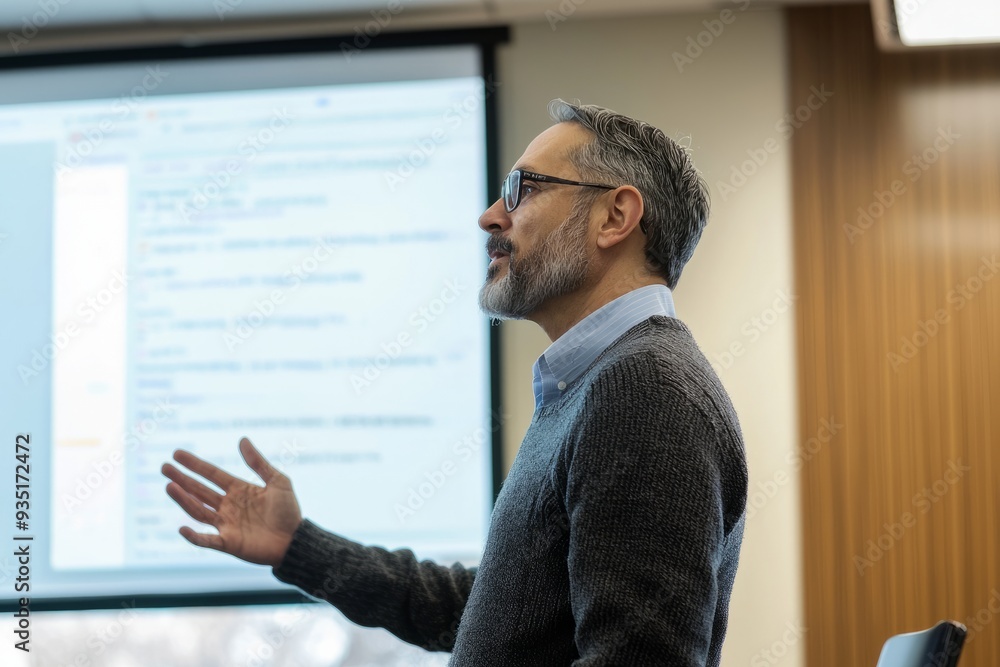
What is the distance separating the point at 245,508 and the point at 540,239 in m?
0.74

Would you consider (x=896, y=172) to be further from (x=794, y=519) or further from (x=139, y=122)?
(x=139, y=122)

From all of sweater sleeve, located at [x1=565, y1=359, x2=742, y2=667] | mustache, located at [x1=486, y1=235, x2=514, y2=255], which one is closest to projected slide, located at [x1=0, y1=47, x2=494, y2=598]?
mustache, located at [x1=486, y1=235, x2=514, y2=255]

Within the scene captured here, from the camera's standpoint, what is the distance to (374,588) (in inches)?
59.0

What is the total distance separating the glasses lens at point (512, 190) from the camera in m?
1.38

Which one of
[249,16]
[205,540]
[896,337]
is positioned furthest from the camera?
[249,16]

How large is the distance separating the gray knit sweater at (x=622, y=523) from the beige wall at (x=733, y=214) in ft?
4.78

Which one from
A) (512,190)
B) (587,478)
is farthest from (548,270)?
(587,478)

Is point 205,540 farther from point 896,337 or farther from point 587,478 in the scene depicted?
point 896,337

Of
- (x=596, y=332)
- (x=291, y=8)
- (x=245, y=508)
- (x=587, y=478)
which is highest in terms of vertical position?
(x=291, y=8)

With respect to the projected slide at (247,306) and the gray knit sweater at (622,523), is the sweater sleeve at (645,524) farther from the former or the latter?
the projected slide at (247,306)

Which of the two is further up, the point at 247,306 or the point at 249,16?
the point at 249,16

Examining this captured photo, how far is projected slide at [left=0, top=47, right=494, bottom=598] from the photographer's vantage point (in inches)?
105

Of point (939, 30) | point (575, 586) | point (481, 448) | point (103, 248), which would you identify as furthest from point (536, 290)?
point (103, 248)

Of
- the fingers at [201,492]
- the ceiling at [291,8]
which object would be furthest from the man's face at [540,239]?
the ceiling at [291,8]
